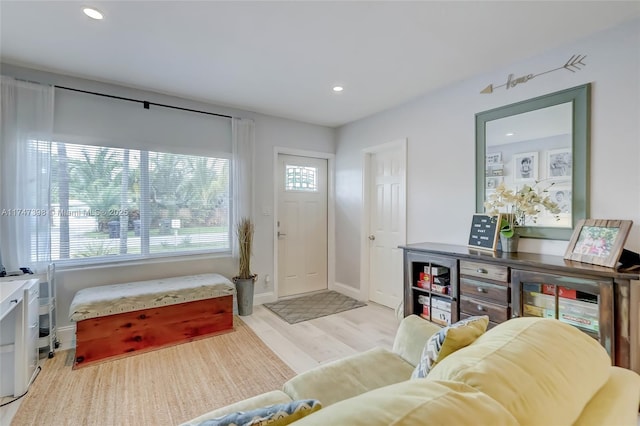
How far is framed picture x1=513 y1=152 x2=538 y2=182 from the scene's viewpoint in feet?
7.75

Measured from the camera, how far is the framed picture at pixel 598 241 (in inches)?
69.6

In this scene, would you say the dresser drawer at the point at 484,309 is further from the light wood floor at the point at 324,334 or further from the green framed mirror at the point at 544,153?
the light wood floor at the point at 324,334

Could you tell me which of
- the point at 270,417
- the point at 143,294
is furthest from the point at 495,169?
the point at 143,294

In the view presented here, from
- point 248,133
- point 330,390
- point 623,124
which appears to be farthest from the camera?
point 248,133

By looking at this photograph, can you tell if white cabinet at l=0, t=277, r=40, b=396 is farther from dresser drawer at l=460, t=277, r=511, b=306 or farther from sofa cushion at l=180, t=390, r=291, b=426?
dresser drawer at l=460, t=277, r=511, b=306

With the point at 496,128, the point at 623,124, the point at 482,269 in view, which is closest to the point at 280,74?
the point at 496,128

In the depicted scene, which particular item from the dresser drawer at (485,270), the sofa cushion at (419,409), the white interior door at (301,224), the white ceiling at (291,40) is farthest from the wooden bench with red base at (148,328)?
the sofa cushion at (419,409)

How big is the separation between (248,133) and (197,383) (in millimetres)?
2740

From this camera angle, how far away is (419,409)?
553mm

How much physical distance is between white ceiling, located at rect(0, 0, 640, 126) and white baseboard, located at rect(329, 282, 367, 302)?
8.65 feet

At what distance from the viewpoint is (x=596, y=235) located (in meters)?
1.91

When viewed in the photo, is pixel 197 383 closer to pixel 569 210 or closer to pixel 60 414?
pixel 60 414

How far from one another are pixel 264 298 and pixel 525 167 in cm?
328

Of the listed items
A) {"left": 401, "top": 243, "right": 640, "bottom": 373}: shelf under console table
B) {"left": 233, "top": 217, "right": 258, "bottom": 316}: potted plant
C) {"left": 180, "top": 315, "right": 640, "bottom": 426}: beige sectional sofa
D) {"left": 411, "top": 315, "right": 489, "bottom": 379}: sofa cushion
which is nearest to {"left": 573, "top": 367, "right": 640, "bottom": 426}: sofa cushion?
{"left": 180, "top": 315, "right": 640, "bottom": 426}: beige sectional sofa
